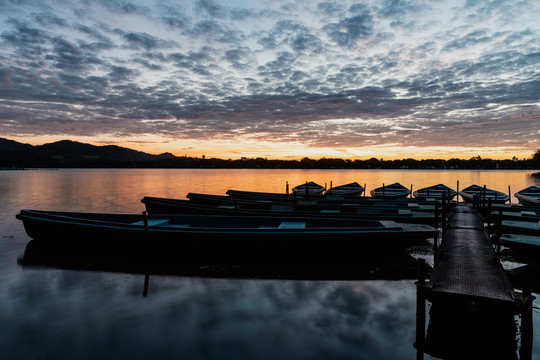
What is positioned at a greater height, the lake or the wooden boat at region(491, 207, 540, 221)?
the wooden boat at region(491, 207, 540, 221)

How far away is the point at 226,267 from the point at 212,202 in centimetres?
1142

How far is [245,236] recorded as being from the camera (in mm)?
14562

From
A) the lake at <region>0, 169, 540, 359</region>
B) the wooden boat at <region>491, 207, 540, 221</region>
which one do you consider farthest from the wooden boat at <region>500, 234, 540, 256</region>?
the wooden boat at <region>491, 207, 540, 221</region>

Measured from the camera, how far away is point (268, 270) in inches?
539

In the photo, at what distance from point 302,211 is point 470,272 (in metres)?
12.3

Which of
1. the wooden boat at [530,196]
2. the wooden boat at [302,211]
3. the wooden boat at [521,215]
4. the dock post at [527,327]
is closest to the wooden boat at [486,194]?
the wooden boat at [530,196]

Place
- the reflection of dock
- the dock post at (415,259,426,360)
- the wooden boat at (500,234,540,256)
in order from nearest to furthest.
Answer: the reflection of dock → the dock post at (415,259,426,360) → the wooden boat at (500,234,540,256)

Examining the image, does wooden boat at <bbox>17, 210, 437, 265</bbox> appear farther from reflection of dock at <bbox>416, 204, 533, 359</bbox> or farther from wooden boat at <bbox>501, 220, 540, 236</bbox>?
wooden boat at <bbox>501, 220, 540, 236</bbox>

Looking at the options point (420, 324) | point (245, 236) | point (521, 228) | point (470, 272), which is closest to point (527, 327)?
point (420, 324)

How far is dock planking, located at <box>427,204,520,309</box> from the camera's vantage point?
789 centimetres

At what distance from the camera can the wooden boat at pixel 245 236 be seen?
1417 centimetres

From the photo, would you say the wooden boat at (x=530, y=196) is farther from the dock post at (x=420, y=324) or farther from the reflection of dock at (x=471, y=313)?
the dock post at (x=420, y=324)

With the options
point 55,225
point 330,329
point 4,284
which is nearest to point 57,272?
point 4,284

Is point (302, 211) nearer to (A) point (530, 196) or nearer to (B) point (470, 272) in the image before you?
(B) point (470, 272)
